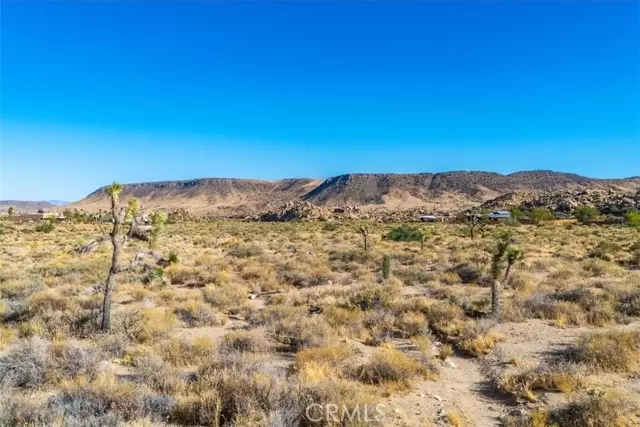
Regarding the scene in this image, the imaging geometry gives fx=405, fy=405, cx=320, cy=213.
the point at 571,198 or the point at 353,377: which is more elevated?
the point at 571,198

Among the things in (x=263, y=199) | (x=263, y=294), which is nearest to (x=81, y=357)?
(x=263, y=294)

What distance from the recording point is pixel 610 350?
305 inches

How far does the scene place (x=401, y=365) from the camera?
746 cm

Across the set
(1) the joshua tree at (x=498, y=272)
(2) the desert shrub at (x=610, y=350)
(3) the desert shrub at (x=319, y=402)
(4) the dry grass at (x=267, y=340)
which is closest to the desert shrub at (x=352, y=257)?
(4) the dry grass at (x=267, y=340)

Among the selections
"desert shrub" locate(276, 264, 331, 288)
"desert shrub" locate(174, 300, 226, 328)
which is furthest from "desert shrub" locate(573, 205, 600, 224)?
"desert shrub" locate(174, 300, 226, 328)

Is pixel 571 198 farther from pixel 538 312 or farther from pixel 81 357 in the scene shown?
pixel 81 357

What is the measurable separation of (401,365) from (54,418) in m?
5.40

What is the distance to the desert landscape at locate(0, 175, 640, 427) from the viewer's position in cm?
582

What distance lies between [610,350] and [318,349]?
18.4 feet

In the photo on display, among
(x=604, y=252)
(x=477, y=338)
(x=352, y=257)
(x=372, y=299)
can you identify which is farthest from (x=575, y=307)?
(x=604, y=252)

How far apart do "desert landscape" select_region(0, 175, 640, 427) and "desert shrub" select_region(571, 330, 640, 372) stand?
47 mm

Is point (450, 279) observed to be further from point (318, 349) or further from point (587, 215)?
point (587, 215)

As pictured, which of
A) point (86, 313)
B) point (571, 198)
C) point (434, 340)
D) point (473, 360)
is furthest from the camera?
point (571, 198)

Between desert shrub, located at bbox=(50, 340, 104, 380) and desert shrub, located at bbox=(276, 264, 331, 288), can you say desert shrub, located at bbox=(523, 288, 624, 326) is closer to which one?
desert shrub, located at bbox=(276, 264, 331, 288)
